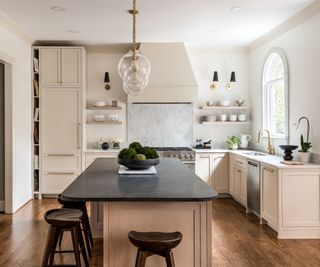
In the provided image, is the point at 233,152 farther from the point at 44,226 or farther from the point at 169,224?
the point at 169,224

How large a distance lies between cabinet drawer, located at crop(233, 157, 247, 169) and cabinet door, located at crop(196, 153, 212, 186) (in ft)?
1.57

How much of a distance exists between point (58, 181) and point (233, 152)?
3.03 metres

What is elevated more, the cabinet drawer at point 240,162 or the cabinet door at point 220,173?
the cabinet drawer at point 240,162

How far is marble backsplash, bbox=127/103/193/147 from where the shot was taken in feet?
21.3

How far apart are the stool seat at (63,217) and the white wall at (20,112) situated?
8.47 ft

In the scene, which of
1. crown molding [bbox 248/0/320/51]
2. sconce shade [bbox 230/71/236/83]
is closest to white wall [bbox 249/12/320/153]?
crown molding [bbox 248/0/320/51]

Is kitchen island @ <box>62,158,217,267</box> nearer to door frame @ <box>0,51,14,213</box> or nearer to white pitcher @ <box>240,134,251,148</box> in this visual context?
door frame @ <box>0,51,14,213</box>

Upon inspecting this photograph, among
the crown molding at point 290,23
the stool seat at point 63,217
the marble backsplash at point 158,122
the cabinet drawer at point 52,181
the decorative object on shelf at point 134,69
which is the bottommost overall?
the cabinet drawer at point 52,181

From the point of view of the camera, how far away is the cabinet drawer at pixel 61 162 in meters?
5.96

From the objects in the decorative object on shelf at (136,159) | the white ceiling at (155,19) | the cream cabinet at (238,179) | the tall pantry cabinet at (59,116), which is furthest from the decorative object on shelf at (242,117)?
the decorative object on shelf at (136,159)

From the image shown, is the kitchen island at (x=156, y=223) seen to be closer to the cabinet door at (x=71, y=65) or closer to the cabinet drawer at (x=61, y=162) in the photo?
the cabinet drawer at (x=61, y=162)

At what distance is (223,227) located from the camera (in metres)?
4.37

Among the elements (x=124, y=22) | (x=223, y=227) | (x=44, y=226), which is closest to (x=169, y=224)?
(x=223, y=227)

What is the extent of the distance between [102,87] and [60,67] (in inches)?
34.6
